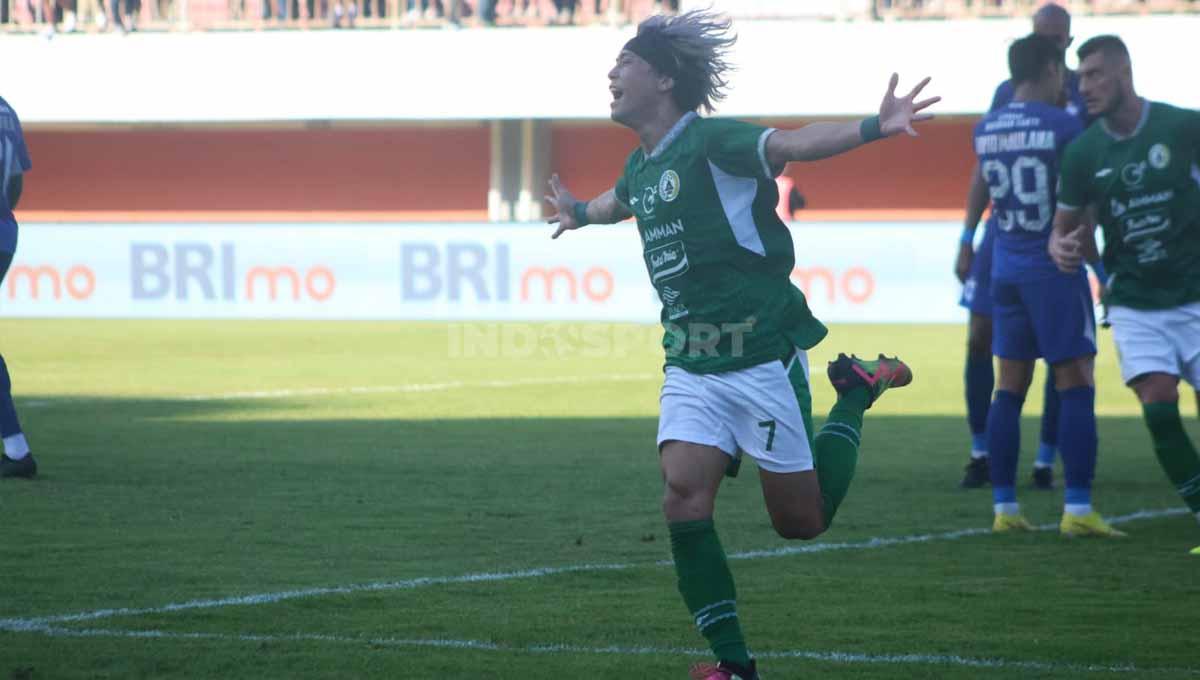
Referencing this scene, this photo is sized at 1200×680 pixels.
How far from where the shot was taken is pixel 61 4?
3394 cm

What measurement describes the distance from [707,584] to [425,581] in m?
1.88

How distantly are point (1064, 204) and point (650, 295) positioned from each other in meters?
16.5

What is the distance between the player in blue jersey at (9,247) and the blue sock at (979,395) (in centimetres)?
487

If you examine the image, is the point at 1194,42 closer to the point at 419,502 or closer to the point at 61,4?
the point at 61,4

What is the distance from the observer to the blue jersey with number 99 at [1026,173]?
26.0ft

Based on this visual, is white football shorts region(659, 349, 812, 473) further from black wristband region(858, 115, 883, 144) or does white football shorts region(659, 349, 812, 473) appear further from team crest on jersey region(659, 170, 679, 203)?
black wristband region(858, 115, 883, 144)

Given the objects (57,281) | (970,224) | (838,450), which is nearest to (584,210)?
(838,450)

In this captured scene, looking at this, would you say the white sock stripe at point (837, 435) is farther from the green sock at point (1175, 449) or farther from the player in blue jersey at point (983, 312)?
the player in blue jersey at point (983, 312)

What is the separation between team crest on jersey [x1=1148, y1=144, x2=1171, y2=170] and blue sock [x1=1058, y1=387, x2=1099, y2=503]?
1100 mm

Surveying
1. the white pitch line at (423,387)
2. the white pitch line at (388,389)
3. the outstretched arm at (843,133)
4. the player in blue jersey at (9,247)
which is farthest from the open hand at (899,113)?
the white pitch line at (423,387)

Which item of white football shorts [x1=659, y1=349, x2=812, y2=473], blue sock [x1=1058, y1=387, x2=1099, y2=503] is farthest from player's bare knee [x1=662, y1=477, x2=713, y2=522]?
blue sock [x1=1058, y1=387, x2=1099, y2=503]

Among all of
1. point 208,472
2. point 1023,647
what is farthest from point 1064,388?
point 208,472

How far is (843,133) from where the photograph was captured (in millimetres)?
4727

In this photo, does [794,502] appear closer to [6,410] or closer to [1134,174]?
[1134,174]
